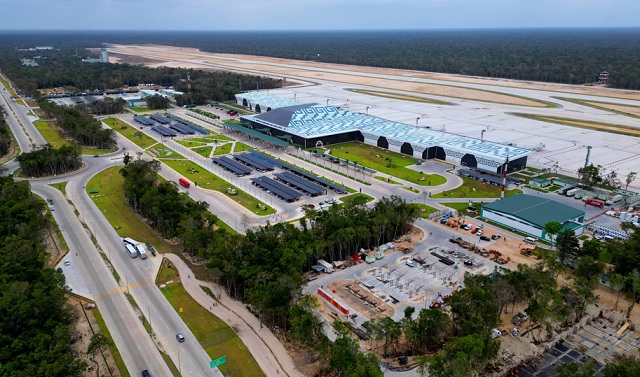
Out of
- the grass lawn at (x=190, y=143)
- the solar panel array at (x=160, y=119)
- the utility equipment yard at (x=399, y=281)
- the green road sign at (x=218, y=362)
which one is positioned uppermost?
the solar panel array at (x=160, y=119)

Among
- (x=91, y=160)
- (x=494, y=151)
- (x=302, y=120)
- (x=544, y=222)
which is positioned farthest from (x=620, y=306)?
(x=91, y=160)

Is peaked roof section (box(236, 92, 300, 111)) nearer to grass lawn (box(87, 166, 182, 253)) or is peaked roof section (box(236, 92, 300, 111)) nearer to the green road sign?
grass lawn (box(87, 166, 182, 253))

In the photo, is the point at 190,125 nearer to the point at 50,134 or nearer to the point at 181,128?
the point at 181,128

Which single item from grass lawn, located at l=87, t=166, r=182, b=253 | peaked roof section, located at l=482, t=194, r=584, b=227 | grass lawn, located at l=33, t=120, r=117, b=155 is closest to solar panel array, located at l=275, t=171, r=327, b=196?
grass lawn, located at l=87, t=166, r=182, b=253

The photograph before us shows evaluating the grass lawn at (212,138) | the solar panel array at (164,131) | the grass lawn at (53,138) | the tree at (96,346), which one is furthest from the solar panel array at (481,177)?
the grass lawn at (53,138)

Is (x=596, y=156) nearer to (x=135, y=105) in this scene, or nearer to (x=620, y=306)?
(x=620, y=306)

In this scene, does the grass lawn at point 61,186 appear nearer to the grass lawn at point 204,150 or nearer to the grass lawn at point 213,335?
the grass lawn at point 204,150

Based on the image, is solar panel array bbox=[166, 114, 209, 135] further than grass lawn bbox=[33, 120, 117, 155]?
Yes
